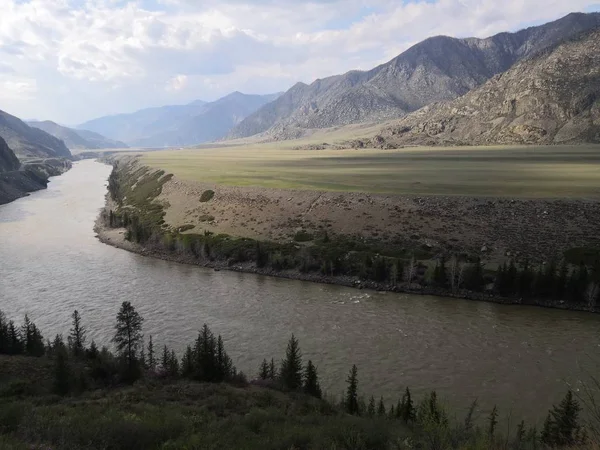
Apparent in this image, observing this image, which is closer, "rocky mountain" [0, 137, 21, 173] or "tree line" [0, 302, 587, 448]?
"tree line" [0, 302, 587, 448]

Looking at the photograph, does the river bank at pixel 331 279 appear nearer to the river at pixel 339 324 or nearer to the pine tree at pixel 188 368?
the river at pixel 339 324

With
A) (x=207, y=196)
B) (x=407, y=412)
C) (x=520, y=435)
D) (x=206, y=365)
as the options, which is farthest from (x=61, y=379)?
(x=207, y=196)

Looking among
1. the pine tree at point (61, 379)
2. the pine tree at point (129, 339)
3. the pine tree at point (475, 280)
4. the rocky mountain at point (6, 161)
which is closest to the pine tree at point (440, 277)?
the pine tree at point (475, 280)

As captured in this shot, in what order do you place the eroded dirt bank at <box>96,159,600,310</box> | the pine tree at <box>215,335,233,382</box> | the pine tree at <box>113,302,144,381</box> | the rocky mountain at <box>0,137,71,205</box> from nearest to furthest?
the pine tree at <box>113,302,144,381</box>
the pine tree at <box>215,335,233,382</box>
the eroded dirt bank at <box>96,159,600,310</box>
the rocky mountain at <box>0,137,71,205</box>

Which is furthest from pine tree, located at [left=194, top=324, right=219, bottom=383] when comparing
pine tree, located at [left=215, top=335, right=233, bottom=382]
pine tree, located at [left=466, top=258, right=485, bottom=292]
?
pine tree, located at [left=466, top=258, right=485, bottom=292]

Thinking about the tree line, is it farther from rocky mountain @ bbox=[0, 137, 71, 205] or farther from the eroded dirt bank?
rocky mountain @ bbox=[0, 137, 71, 205]

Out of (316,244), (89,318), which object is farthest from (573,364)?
(89,318)
